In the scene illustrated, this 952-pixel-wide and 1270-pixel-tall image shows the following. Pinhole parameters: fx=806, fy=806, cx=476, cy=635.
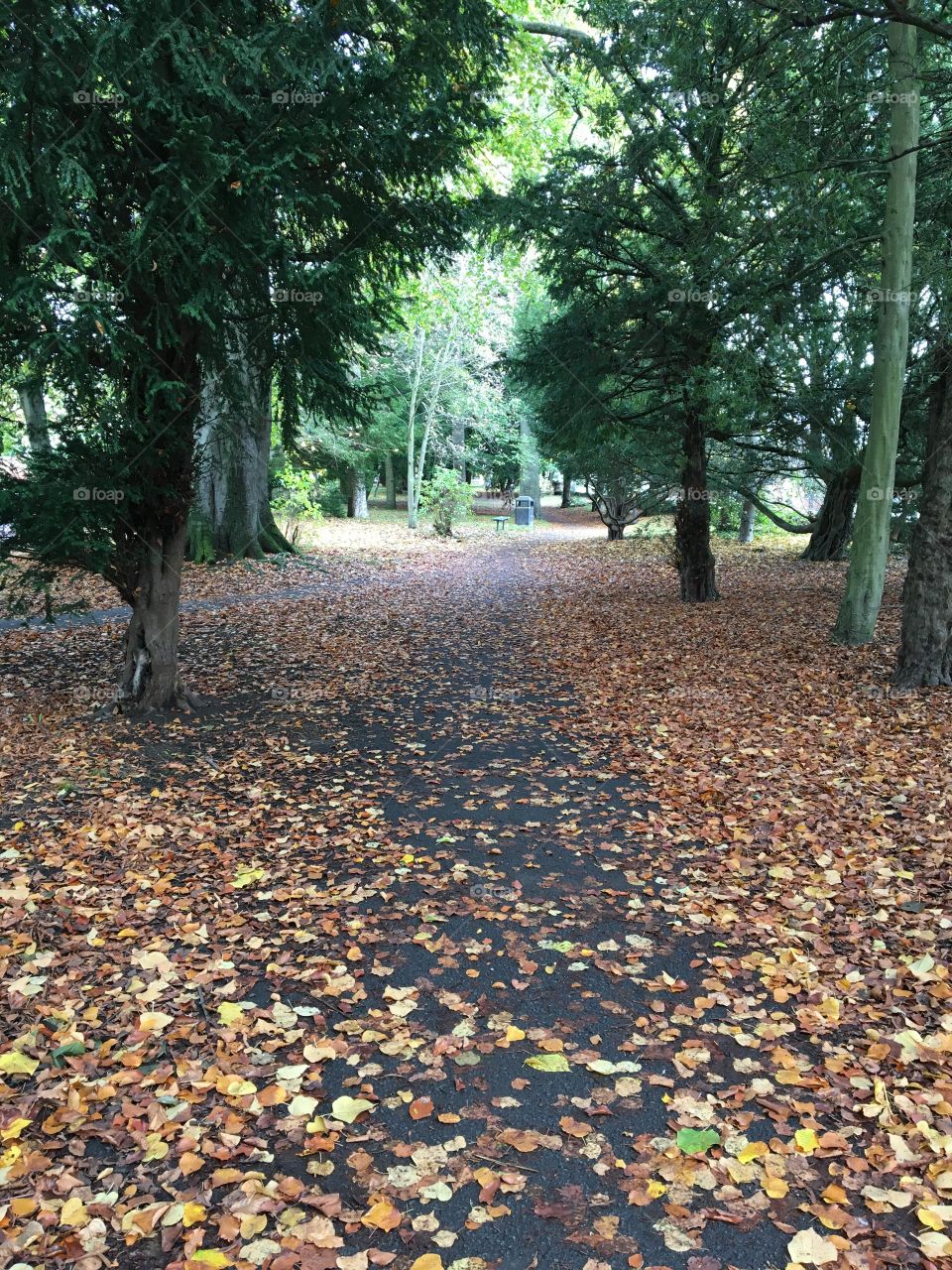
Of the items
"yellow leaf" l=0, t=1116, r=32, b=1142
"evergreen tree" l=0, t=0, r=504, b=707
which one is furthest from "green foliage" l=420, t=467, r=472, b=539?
"yellow leaf" l=0, t=1116, r=32, b=1142

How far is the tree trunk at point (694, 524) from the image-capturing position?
11.7m

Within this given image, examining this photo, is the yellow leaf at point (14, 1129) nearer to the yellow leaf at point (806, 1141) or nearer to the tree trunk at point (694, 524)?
the yellow leaf at point (806, 1141)

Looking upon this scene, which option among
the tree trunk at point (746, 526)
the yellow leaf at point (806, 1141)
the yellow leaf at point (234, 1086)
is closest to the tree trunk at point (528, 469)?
the tree trunk at point (746, 526)

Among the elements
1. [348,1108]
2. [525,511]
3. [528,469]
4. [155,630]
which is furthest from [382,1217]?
[528,469]

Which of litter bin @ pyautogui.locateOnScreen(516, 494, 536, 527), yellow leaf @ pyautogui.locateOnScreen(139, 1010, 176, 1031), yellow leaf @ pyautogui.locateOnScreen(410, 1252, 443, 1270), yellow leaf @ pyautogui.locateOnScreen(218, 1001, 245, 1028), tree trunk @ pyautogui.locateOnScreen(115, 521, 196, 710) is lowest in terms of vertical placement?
yellow leaf @ pyautogui.locateOnScreen(410, 1252, 443, 1270)

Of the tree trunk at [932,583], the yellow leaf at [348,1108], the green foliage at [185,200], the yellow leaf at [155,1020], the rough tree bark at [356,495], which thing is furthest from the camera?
the rough tree bark at [356,495]

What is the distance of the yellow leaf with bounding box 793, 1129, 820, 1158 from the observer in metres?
2.56

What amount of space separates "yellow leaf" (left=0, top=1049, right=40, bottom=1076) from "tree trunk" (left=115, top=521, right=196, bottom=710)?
13.5 ft

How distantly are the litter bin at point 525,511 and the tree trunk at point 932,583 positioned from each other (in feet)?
85.2

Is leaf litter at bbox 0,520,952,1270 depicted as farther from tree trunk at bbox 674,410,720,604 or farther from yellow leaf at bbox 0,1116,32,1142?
tree trunk at bbox 674,410,720,604

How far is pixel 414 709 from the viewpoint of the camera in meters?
7.68

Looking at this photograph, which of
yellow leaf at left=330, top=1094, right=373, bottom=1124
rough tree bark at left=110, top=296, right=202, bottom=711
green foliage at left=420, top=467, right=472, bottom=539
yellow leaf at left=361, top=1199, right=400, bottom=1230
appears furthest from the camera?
green foliage at left=420, top=467, right=472, bottom=539

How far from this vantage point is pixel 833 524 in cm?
1670

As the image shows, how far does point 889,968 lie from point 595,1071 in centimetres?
145
